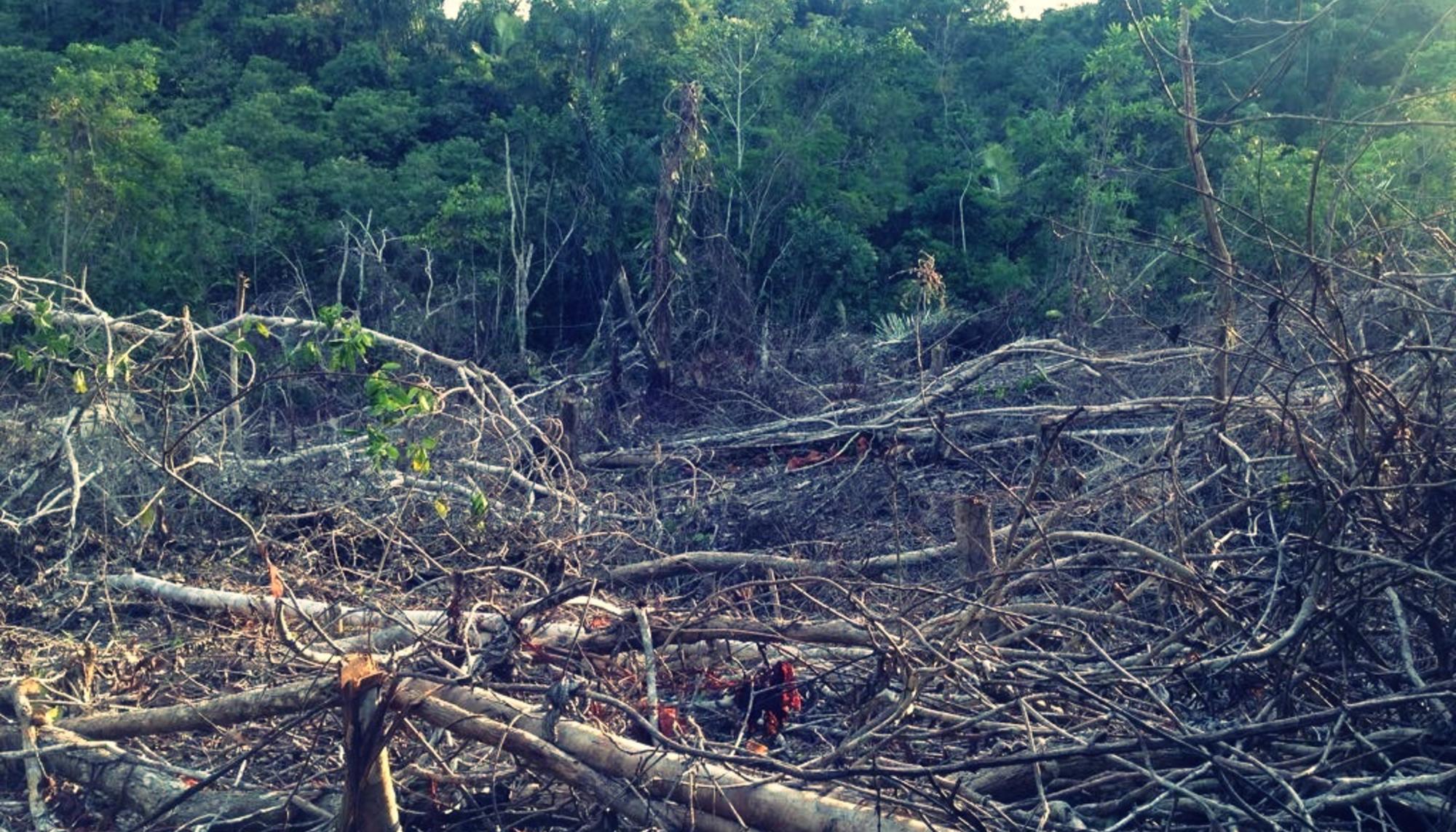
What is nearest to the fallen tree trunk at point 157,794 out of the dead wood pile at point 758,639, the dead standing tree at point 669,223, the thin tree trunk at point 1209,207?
the dead wood pile at point 758,639

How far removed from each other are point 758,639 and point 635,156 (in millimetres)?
14196

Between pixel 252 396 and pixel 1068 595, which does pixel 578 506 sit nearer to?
pixel 1068 595

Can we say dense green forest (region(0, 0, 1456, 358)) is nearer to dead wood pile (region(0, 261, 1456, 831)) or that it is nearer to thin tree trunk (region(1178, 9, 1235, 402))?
thin tree trunk (region(1178, 9, 1235, 402))

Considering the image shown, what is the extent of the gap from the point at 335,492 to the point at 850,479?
9.60 feet

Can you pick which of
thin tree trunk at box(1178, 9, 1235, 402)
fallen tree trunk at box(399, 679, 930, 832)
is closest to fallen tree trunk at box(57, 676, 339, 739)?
fallen tree trunk at box(399, 679, 930, 832)

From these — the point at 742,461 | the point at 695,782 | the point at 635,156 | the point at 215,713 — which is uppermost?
the point at 635,156

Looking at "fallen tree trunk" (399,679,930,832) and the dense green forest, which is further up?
the dense green forest

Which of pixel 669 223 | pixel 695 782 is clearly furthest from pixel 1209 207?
pixel 669 223

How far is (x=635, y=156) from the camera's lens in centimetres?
1714

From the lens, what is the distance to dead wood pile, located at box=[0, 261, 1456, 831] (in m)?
2.95

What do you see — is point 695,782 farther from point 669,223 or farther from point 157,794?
point 669,223

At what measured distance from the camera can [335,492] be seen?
714 centimetres

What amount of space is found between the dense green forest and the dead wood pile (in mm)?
4796

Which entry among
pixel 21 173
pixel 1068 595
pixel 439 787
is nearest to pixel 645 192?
pixel 21 173
